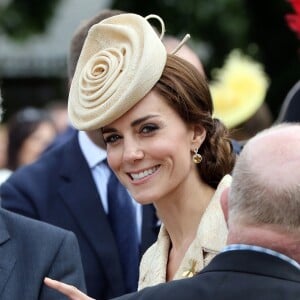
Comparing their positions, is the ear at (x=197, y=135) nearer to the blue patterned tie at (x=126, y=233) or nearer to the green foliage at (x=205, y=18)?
→ the blue patterned tie at (x=126, y=233)

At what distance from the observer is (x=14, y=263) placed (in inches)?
181

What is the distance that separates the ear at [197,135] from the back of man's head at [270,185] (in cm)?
117

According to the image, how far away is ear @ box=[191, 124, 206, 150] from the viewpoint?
4844 millimetres

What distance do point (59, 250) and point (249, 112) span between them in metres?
4.73

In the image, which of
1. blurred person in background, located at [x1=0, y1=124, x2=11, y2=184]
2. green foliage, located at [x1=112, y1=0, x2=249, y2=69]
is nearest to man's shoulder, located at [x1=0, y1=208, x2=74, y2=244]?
blurred person in background, located at [x1=0, y1=124, x2=11, y2=184]

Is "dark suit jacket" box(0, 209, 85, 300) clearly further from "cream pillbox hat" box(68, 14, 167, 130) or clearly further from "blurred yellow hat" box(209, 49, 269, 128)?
"blurred yellow hat" box(209, 49, 269, 128)

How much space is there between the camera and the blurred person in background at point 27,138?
1033 centimetres

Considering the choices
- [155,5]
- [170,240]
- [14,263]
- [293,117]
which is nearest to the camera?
[14,263]

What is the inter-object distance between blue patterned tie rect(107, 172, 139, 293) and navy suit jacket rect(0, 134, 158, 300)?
42 mm

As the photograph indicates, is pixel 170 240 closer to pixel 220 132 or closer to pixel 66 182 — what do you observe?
pixel 220 132

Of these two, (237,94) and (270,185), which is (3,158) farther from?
(270,185)

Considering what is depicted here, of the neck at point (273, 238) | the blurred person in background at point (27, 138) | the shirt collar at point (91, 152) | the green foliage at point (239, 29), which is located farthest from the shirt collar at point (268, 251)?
the green foliage at point (239, 29)

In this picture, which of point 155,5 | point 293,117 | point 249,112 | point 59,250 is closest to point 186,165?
point 59,250

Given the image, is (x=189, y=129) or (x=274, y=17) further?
(x=274, y=17)
